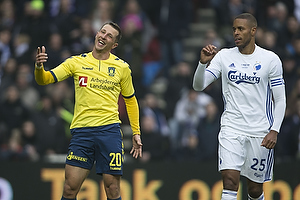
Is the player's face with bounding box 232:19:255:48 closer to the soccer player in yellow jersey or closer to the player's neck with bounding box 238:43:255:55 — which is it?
the player's neck with bounding box 238:43:255:55

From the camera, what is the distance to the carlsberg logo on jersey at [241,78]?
317 inches

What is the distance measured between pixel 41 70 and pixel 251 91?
107 inches

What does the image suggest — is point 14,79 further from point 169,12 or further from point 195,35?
point 195,35

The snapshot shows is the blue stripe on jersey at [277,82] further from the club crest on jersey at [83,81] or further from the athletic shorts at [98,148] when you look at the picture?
the club crest on jersey at [83,81]

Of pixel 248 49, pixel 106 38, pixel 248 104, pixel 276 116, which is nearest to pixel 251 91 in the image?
pixel 248 104

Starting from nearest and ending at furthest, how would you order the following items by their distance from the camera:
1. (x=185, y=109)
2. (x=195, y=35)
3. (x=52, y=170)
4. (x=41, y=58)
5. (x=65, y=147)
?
(x=41, y=58) → (x=52, y=170) → (x=65, y=147) → (x=185, y=109) → (x=195, y=35)

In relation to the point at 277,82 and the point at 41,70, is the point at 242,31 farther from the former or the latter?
the point at 41,70

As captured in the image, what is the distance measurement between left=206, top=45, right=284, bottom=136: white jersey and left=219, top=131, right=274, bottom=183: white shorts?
0.36 ft

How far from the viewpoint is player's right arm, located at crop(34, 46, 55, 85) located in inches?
295

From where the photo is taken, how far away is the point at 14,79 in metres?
14.1

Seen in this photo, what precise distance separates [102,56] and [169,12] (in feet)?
26.0

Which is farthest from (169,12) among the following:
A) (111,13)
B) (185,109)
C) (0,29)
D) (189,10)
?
(0,29)

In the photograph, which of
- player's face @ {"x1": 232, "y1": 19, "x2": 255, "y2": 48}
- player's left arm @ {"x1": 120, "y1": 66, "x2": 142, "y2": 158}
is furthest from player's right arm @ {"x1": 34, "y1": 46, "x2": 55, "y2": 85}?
player's face @ {"x1": 232, "y1": 19, "x2": 255, "y2": 48}

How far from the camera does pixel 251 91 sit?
807 cm
